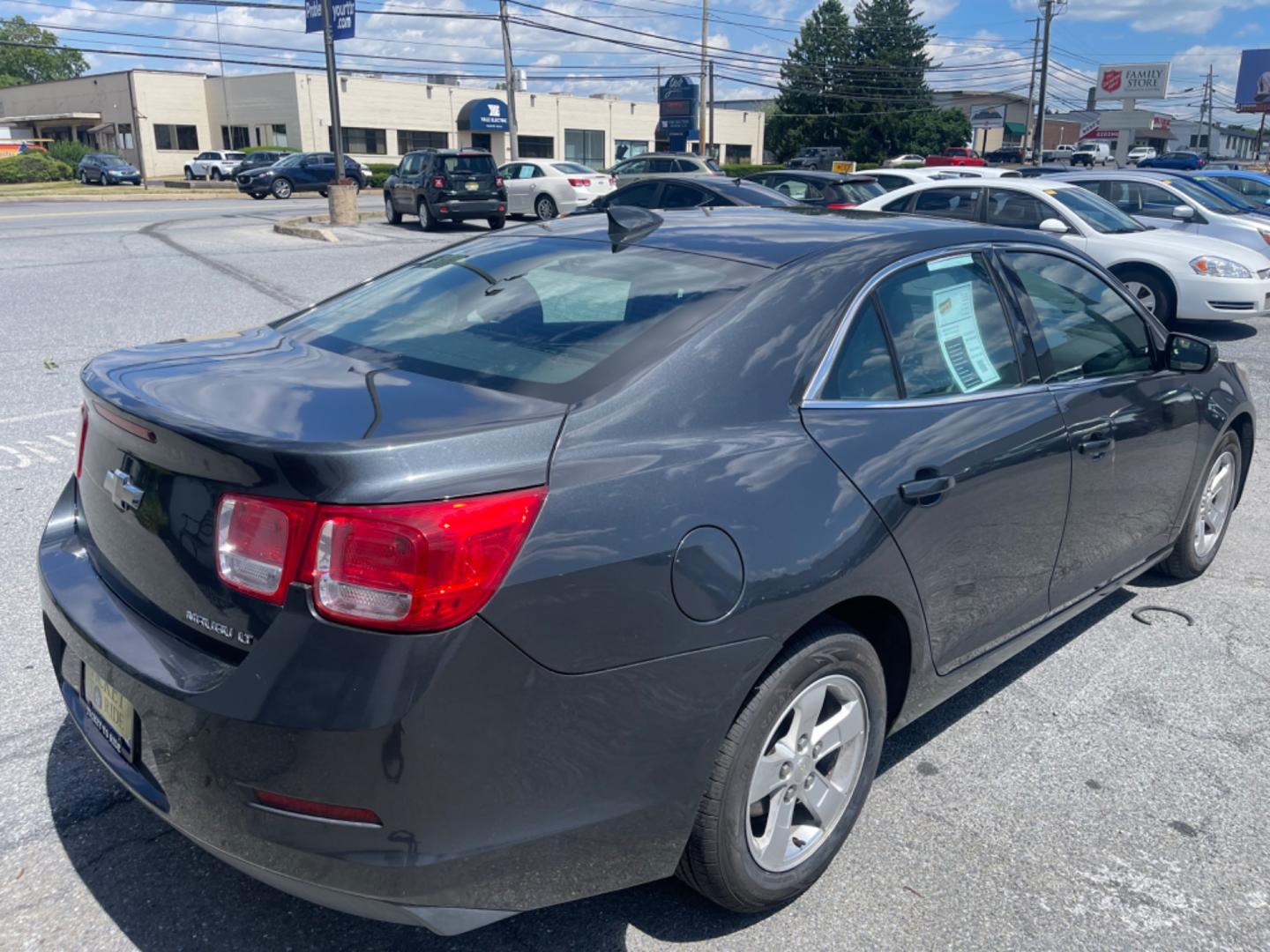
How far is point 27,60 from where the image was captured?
115 metres

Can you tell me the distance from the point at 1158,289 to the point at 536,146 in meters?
59.5

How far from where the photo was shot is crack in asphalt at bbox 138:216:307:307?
1209 cm

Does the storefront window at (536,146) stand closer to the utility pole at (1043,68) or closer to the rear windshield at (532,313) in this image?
the utility pole at (1043,68)

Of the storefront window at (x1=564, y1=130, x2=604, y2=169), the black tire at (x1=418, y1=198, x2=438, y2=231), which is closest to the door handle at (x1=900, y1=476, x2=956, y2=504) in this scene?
the black tire at (x1=418, y1=198, x2=438, y2=231)

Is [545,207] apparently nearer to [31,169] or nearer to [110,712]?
[110,712]

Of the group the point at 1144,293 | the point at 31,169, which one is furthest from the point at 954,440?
the point at 31,169

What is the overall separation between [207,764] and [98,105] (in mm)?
72953

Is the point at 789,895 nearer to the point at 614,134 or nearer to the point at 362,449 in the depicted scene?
the point at 362,449

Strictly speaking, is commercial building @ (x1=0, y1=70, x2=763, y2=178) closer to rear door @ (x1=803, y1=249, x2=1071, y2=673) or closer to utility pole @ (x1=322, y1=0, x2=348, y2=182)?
utility pole @ (x1=322, y1=0, x2=348, y2=182)

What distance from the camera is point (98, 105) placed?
63.8 metres

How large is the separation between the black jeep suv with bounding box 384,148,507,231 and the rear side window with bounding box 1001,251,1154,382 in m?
19.7

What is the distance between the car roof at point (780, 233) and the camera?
307 centimetres

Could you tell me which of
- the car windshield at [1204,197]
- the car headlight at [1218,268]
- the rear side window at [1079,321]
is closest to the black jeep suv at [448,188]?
the car windshield at [1204,197]

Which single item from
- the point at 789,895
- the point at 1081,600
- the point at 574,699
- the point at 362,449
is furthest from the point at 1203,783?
the point at 362,449
